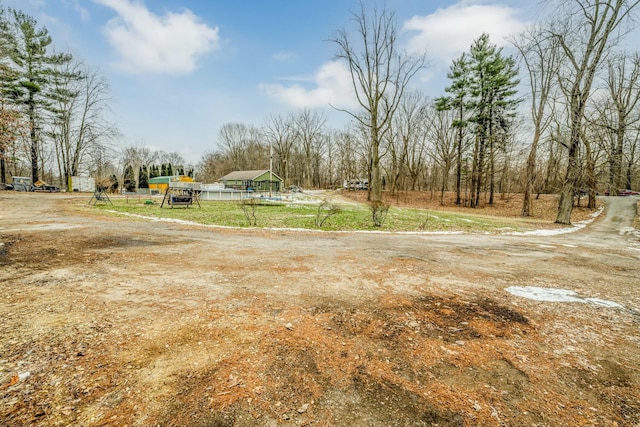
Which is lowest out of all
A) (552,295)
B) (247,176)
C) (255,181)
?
(552,295)

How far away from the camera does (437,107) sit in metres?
26.8

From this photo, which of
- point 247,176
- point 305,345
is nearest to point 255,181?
point 247,176

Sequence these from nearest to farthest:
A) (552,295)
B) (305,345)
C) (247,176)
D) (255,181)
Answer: (305,345) → (552,295) → (255,181) → (247,176)

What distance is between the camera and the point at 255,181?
47.2 m

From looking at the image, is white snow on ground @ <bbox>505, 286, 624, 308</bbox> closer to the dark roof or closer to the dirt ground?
the dirt ground

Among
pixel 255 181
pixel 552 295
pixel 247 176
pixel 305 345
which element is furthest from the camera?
pixel 247 176

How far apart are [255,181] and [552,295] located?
46.2 meters

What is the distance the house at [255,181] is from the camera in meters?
46.9

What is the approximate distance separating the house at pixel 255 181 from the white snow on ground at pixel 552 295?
4363 cm

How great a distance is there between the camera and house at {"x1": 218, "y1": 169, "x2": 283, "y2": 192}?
46938 mm

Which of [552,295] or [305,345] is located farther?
[552,295]

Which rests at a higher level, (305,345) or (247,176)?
(247,176)

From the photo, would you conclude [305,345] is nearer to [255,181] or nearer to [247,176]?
[255,181]

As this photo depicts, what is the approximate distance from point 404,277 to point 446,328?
5.93 feet
